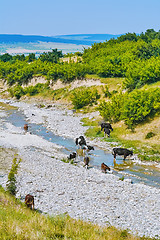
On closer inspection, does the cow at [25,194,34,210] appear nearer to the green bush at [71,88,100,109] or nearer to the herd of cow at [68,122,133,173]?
the herd of cow at [68,122,133,173]

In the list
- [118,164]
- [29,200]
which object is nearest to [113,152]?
[118,164]

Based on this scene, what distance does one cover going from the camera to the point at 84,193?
1984cm

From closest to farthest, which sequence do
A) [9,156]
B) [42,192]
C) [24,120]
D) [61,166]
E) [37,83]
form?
[42,192]
[61,166]
[9,156]
[24,120]
[37,83]

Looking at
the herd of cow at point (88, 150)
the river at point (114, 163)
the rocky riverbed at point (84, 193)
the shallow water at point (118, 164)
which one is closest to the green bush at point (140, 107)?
the herd of cow at point (88, 150)

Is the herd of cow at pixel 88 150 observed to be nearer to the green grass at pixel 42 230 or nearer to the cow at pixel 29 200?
the cow at pixel 29 200

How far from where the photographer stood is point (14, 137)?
3472 centimetres

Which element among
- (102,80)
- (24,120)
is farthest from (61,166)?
(102,80)

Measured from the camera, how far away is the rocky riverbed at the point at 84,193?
16.5 meters

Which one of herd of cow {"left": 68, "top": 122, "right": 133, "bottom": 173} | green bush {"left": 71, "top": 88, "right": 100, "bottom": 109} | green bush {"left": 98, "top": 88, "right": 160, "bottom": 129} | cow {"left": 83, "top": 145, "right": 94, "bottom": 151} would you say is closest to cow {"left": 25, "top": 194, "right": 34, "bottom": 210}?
herd of cow {"left": 68, "top": 122, "right": 133, "bottom": 173}

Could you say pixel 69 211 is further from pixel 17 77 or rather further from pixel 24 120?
pixel 17 77

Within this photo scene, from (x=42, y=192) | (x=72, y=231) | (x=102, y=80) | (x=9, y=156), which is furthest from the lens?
(x=102, y=80)

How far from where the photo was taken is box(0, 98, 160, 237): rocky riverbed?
1653 centimetres

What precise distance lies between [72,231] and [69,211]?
5.92 metres

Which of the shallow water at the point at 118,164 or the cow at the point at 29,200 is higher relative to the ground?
the cow at the point at 29,200
